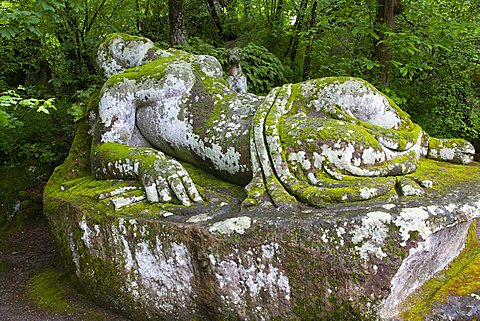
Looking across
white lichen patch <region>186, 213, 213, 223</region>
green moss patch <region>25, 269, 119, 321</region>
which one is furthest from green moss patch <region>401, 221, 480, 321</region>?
green moss patch <region>25, 269, 119, 321</region>

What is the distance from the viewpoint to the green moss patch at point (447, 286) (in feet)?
7.74

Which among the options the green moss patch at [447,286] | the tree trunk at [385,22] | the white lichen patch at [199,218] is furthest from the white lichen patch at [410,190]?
the tree trunk at [385,22]

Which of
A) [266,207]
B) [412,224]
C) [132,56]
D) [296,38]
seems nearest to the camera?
[412,224]

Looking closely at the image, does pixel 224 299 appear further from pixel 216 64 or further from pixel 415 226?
pixel 216 64

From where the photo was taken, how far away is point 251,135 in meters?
3.03

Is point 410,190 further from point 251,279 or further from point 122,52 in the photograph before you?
point 122,52

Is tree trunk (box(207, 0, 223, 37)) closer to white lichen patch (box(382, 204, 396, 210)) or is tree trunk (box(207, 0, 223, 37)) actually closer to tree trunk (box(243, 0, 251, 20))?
tree trunk (box(243, 0, 251, 20))

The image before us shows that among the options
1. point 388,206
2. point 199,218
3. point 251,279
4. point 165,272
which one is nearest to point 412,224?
point 388,206

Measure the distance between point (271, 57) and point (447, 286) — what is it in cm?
635

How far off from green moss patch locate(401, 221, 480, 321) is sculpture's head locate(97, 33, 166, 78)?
3607 millimetres

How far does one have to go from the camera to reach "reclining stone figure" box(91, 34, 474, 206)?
2770mm

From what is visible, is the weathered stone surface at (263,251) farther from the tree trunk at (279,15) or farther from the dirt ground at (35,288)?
Answer: the tree trunk at (279,15)

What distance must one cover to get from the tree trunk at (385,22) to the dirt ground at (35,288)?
496cm

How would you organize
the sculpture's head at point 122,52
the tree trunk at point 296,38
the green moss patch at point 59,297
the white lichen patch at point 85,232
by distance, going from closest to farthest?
the white lichen patch at point 85,232, the green moss patch at point 59,297, the sculpture's head at point 122,52, the tree trunk at point 296,38
